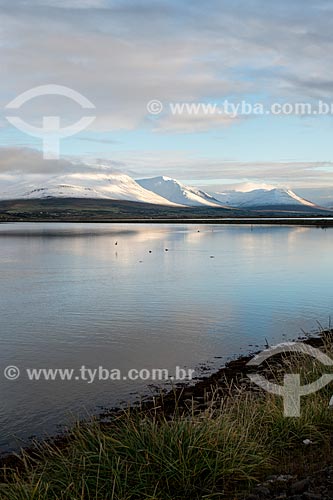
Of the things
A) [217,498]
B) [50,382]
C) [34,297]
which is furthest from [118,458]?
[34,297]

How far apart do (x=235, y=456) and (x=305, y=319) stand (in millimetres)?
15790

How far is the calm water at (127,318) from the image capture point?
43.3 ft

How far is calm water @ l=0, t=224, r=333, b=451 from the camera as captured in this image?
1320cm

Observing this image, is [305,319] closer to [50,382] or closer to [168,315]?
[168,315]

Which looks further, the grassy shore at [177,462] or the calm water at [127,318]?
the calm water at [127,318]

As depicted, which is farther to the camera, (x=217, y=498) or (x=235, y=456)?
(x=235, y=456)

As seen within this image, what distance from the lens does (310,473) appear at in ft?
22.8

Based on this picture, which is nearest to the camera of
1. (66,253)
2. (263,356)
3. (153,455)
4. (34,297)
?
(153,455)

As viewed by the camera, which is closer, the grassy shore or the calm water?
the grassy shore

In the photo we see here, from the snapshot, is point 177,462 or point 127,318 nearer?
point 177,462

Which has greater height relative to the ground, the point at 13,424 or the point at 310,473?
the point at 310,473

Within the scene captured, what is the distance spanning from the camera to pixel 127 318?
71.6ft

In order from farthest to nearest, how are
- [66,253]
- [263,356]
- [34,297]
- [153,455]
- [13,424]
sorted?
1. [66,253]
2. [34,297]
3. [263,356]
4. [13,424]
5. [153,455]

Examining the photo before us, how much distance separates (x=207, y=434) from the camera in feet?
24.7
